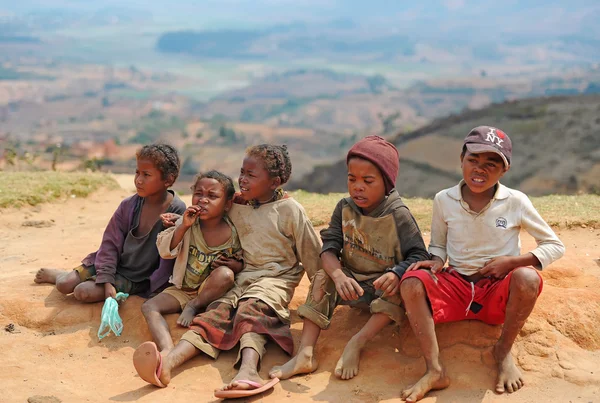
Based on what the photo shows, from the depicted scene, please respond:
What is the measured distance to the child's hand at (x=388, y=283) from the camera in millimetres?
3676

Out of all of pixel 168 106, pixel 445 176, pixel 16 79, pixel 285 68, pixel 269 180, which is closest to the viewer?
pixel 269 180

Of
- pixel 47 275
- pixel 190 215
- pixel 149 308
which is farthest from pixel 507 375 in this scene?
Result: pixel 47 275

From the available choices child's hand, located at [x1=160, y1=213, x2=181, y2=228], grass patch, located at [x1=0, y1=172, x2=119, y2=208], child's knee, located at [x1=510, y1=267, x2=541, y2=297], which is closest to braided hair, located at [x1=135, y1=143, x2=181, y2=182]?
child's hand, located at [x1=160, y1=213, x2=181, y2=228]

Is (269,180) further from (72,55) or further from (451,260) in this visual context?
(72,55)

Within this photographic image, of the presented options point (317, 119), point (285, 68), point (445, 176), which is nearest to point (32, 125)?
point (317, 119)

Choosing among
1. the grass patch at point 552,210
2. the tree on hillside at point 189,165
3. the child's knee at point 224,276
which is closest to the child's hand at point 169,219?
the child's knee at point 224,276

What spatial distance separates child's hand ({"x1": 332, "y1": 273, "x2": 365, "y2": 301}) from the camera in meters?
3.74

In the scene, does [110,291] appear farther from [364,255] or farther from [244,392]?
[364,255]

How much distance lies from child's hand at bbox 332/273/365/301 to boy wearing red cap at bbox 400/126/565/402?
0.27 m

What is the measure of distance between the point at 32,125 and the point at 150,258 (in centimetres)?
9958

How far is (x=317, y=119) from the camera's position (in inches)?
4289

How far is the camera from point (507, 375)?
3523 mm

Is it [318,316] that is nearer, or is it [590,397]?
[590,397]

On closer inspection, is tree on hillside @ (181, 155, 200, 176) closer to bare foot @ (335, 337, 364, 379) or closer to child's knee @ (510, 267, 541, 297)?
bare foot @ (335, 337, 364, 379)
